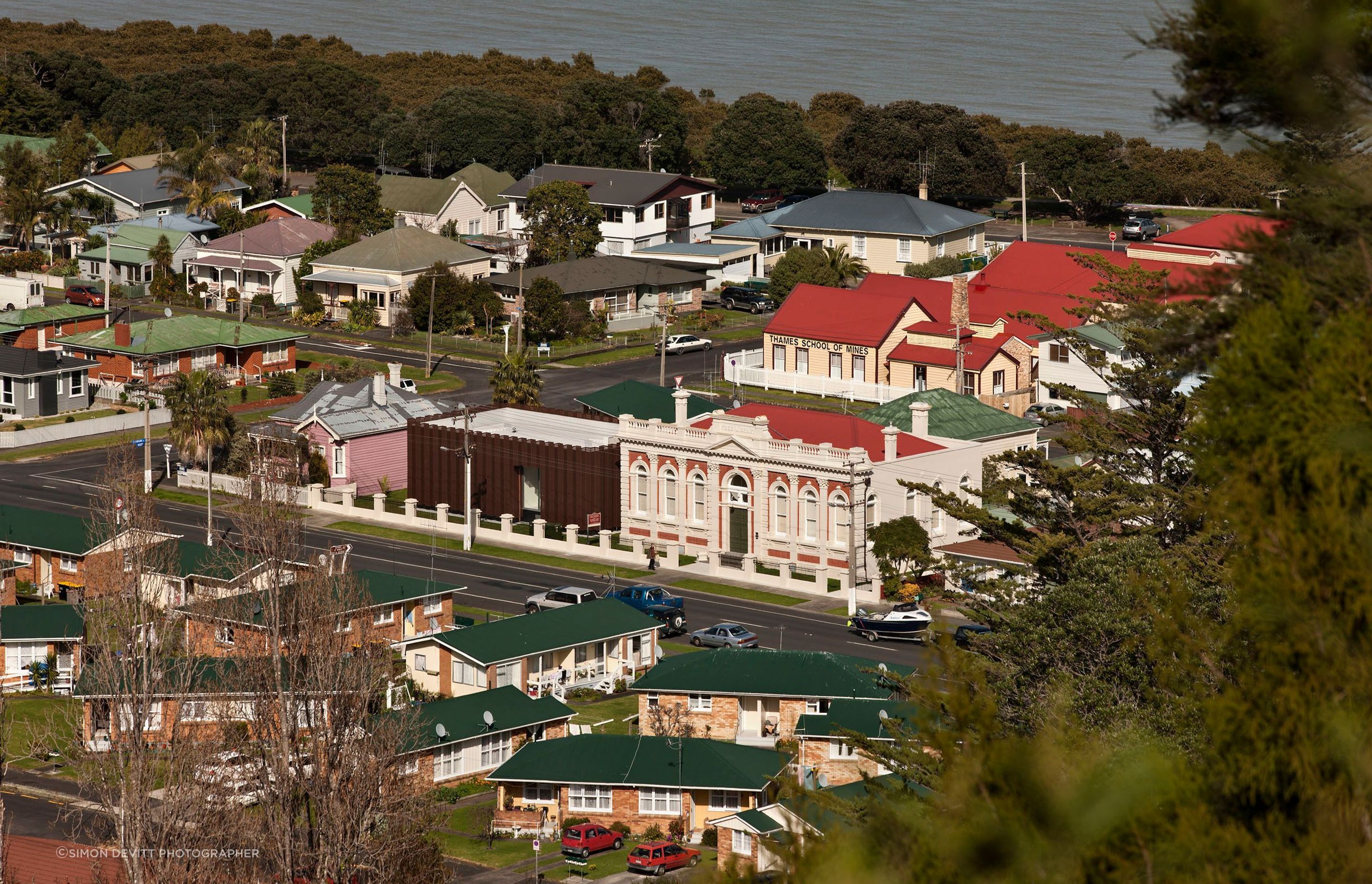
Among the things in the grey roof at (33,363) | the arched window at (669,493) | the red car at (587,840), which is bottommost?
the red car at (587,840)

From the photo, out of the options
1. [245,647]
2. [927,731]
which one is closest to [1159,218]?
[245,647]

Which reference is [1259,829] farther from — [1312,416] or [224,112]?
[224,112]

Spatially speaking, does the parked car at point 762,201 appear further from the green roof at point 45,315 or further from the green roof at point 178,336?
the green roof at point 45,315

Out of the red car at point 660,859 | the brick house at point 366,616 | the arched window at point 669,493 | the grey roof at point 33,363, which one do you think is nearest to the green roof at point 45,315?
the grey roof at point 33,363

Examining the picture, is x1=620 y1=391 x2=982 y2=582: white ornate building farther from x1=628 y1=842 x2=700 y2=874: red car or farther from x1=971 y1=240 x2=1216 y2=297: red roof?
x1=971 y1=240 x2=1216 y2=297: red roof

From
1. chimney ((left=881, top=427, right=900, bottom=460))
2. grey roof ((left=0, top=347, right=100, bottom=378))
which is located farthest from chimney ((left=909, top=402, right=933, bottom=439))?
grey roof ((left=0, top=347, right=100, bottom=378))

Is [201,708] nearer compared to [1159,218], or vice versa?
[201,708]

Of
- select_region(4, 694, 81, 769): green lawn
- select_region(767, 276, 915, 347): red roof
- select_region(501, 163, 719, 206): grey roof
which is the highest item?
select_region(501, 163, 719, 206): grey roof
